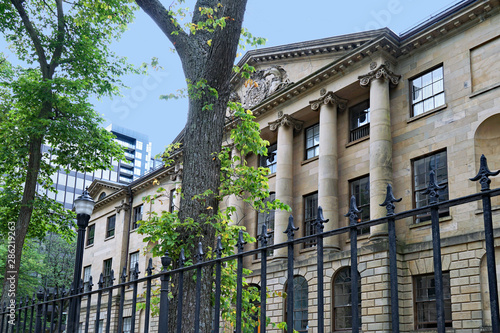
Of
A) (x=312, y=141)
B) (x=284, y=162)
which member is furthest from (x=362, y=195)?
(x=284, y=162)

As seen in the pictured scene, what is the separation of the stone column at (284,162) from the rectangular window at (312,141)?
2.45 feet

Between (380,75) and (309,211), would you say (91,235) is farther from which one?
(380,75)

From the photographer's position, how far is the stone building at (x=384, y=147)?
2200 cm

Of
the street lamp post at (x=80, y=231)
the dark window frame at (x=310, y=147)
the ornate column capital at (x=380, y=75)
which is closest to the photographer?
the street lamp post at (x=80, y=231)

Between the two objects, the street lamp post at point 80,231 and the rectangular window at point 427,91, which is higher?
the rectangular window at point 427,91

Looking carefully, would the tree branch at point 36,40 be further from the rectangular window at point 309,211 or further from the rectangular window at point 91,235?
the rectangular window at point 91,235

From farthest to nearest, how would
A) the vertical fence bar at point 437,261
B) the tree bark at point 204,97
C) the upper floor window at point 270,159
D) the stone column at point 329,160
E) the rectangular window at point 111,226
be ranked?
1. the rectangular window at point 111,226
2. the upper floor window at point 270,159
3. the stone column at point 329,160
4. the tree bark at point 204,97
5. the vertical fence bar at point 437,261

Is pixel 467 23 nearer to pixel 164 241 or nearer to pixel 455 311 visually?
pixel 455 311

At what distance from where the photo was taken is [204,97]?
29.6 feet

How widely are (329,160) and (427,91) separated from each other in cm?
602

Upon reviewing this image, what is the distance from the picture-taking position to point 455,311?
64.4ft

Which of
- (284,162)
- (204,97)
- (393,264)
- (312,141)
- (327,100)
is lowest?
(393,264)

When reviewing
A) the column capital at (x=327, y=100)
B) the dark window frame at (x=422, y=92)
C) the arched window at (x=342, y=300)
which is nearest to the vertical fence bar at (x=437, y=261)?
the arched window at (x=342, y=300)

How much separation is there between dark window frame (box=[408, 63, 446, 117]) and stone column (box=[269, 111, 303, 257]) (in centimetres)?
777
